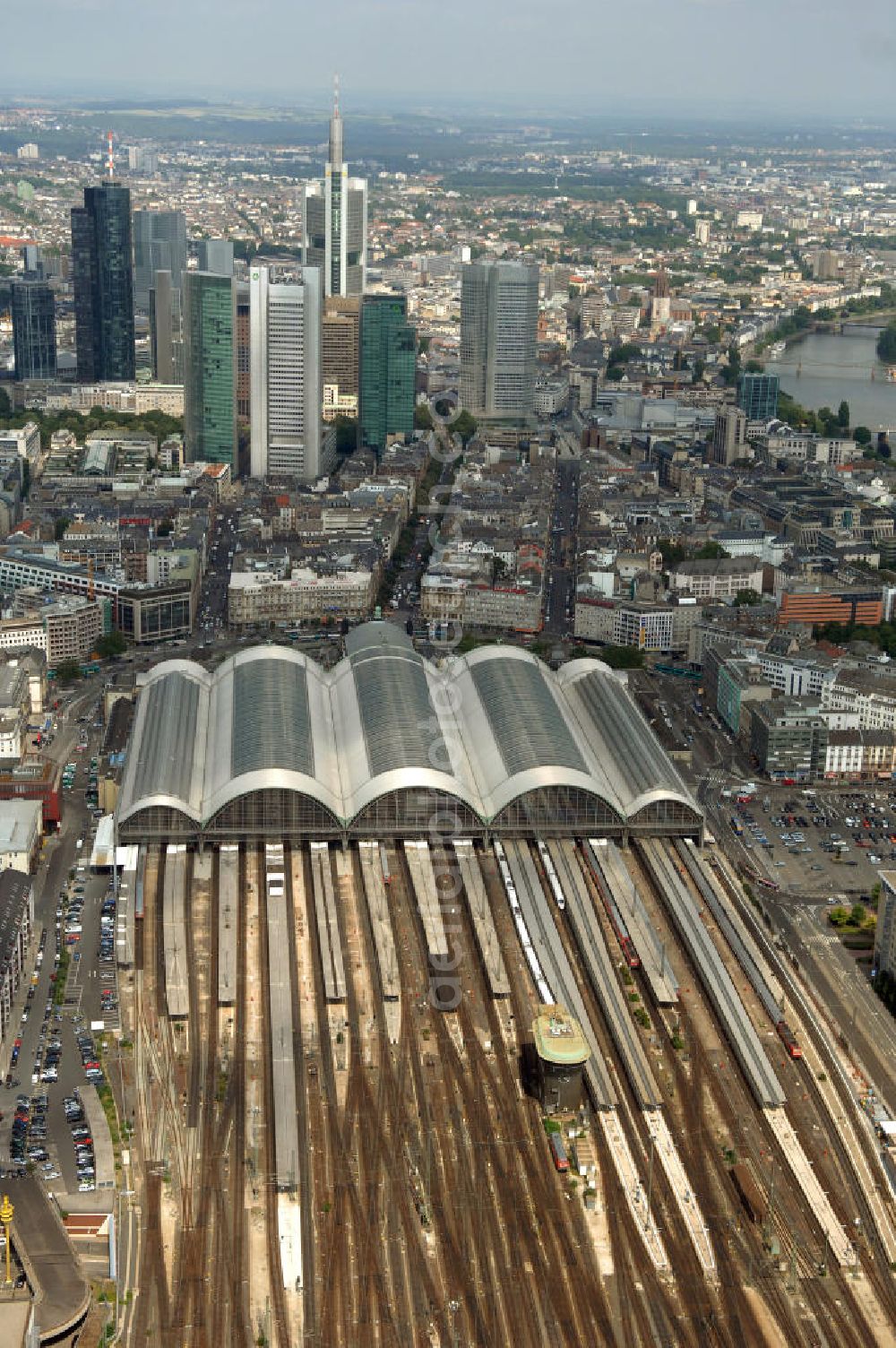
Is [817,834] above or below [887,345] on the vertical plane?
above

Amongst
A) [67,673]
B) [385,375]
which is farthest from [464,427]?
[67,673]

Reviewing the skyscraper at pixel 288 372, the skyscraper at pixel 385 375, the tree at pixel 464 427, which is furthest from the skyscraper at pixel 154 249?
the skyscraper at pixel 288 372

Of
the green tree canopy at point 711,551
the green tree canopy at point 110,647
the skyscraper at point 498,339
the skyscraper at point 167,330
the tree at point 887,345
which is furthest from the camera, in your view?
the tree at point 887,345

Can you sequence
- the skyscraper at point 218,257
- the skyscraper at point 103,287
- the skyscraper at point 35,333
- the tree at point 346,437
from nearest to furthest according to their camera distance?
the tree at point 346,437
the skyscraper at point 35,333
the skyscraper at point 103,287
the skyscraper at point 218,257

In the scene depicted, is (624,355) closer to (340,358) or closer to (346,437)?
(340,358)

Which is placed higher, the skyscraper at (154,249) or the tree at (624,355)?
the skyscraper at (154,249)

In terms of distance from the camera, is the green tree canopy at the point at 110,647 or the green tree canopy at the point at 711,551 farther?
the green tree canopy at the point at 711,551

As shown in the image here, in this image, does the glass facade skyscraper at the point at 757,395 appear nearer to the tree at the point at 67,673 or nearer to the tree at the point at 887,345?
the tree at the point at 887,345
